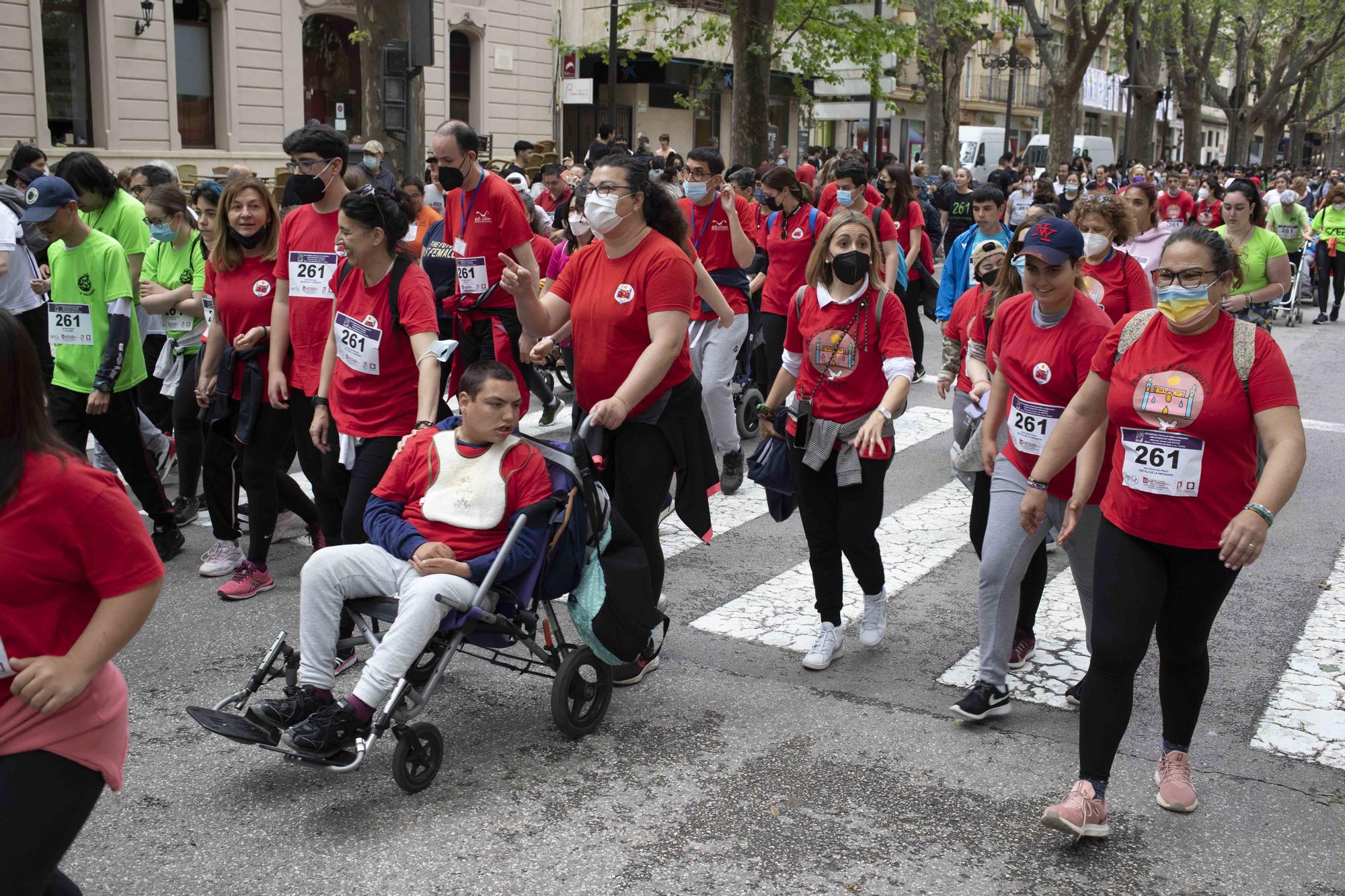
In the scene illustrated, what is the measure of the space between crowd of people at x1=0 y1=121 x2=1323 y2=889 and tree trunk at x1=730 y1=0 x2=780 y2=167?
12354mm

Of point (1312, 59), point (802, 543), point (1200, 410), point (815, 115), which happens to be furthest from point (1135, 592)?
point (1312, 59)

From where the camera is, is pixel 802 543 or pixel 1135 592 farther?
pixel 802 543

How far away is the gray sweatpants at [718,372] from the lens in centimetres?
820

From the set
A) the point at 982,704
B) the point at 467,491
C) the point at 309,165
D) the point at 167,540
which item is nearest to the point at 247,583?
the point at 167,540

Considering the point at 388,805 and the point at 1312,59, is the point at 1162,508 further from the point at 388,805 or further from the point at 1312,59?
the point at 1312,59

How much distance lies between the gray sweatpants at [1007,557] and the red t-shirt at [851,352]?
59cm

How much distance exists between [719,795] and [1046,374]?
5.95 feet

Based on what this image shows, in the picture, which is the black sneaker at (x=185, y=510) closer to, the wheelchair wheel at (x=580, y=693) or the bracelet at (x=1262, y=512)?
the wheelchair wheel at (x=580, y=693)

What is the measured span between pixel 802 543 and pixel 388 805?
361 cm

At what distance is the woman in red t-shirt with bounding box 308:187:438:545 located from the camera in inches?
199

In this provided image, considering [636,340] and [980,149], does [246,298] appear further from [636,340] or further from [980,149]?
[980,149]

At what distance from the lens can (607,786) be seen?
4.29 metres

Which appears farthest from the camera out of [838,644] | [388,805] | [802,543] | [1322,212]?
[1322,212]

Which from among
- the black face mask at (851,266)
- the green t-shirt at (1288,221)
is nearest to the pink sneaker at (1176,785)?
the black face mask at (851,266)
